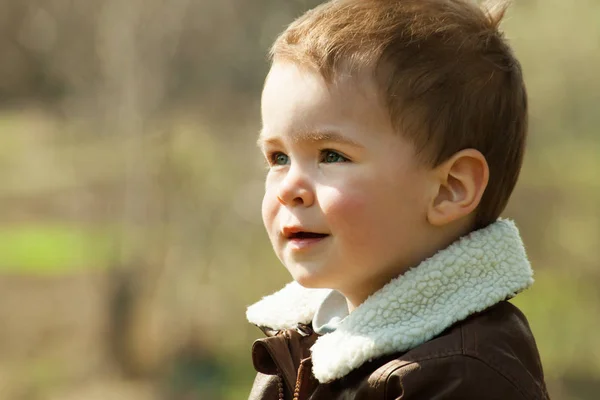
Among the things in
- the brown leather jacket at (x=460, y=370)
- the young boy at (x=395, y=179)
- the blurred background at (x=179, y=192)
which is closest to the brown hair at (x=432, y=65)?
the young boy at (x=395, y=179)

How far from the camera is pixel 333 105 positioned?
57.0 inches

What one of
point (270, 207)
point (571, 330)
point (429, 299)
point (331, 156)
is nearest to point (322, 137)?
point (331, 156)

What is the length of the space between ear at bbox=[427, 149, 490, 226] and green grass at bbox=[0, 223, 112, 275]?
2.78 meters

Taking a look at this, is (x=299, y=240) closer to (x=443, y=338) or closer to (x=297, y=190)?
(x=297, y=190)

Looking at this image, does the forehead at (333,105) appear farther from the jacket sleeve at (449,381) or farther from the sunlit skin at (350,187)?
the jacket sleeve at (449,381)

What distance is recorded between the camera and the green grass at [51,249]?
163 inches

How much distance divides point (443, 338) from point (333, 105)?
0.37 meters

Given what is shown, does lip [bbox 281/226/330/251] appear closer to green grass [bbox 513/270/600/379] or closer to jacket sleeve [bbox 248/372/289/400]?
jacket sleeve [bbox 248/372/289/400]

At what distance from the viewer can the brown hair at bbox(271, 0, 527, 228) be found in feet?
4.76

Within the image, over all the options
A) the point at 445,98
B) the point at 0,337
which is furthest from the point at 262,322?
the point at 0,337

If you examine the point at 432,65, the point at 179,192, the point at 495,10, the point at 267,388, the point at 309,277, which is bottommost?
the point at 267,388

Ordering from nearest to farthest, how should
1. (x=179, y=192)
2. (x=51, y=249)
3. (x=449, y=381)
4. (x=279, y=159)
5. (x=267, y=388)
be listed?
1. (x=449, y=381)
2. (x=279, y=159)
3. (x=267, y=388)
4. (x=179, y=192)
5. (x=51, y=249)

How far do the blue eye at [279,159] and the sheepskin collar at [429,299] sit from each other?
25 cm

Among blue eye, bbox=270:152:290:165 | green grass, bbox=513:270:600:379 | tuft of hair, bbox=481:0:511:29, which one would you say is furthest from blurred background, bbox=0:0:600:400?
blue eye, bbox=270:152:290:165
